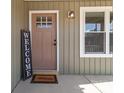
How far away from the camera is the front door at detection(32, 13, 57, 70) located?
28.1ft

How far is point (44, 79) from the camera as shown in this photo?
7367mm

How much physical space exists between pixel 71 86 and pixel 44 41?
2682 mm

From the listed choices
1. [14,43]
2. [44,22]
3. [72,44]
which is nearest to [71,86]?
[14,43]

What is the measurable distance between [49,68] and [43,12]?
6.69 ft

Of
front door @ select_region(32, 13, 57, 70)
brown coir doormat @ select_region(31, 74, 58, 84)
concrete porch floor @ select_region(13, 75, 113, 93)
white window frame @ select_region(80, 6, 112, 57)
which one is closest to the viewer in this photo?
concrete porch floor @ select_region(13, 75, 113, 93)

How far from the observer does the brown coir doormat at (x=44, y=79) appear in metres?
7.07

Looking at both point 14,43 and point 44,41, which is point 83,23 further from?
point 14,43

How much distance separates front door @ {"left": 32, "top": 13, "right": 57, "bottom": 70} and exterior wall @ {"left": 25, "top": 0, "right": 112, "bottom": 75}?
0.28m

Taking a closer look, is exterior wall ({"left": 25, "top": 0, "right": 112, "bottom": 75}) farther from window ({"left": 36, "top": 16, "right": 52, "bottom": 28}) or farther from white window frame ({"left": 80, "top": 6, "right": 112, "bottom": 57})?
window ({"left": 36, "top": 16, "right": 52, "bottom": 28})

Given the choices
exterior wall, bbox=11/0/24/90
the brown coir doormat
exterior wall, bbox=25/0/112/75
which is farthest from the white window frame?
exterior wall, bbox=11/0/24/90

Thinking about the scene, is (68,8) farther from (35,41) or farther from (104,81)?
(104,81)
